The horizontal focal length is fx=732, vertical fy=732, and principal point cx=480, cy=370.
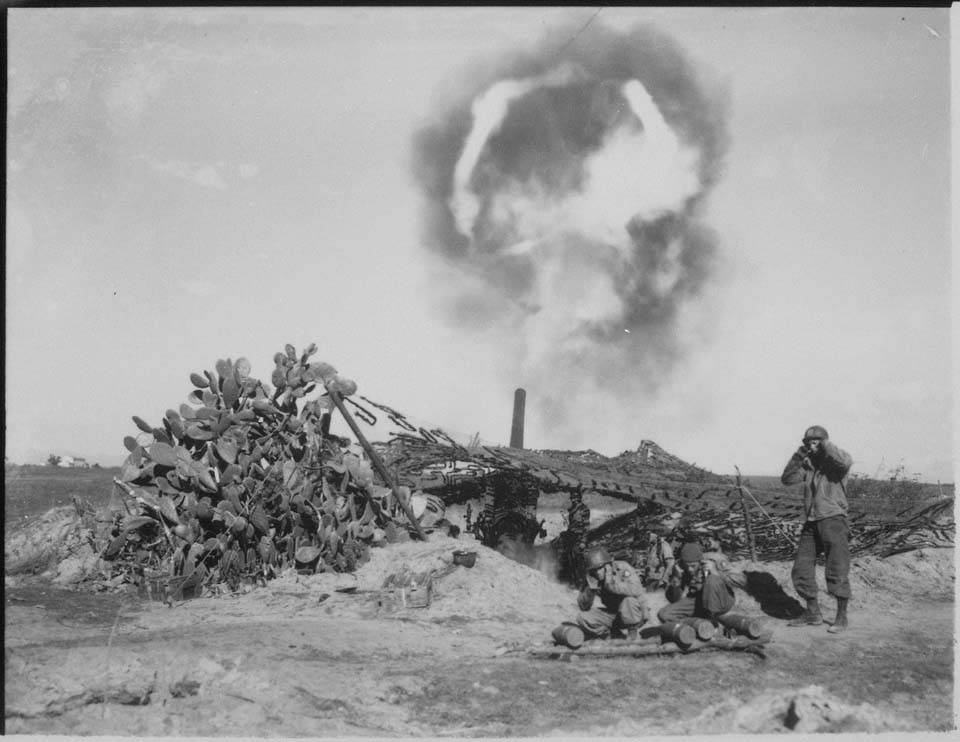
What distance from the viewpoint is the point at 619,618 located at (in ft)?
22.6

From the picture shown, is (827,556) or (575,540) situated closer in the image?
(827,556)

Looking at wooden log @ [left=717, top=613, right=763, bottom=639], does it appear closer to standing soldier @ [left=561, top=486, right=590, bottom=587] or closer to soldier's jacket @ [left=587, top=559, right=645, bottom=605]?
soldier's jacket @ [left=587, top=559, right=645, bottom=605]

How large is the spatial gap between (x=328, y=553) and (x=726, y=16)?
812 cm

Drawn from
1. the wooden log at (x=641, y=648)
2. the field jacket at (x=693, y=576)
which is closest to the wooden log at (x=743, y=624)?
the wooden log at (x=641, y=648)

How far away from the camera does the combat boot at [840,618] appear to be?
729 cm

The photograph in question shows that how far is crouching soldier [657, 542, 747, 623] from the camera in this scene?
22.9 feet

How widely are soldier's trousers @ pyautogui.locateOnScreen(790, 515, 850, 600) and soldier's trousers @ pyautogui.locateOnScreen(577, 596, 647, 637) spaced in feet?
6.09

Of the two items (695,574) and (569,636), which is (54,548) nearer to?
(569,636)

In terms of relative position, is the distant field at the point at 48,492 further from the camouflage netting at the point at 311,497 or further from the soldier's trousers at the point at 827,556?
the soldier's trousers at the point at 827,556

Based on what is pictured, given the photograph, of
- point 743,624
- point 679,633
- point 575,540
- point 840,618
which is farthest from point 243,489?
point 840,618

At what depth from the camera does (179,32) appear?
8.89 metres

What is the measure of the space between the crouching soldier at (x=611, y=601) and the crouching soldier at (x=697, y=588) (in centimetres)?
30

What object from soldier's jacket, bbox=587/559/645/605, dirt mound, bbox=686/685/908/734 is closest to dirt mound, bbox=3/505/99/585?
soldier's jacket, bbox=587/559/645/605

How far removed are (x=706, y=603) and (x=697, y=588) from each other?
21 centimetres
